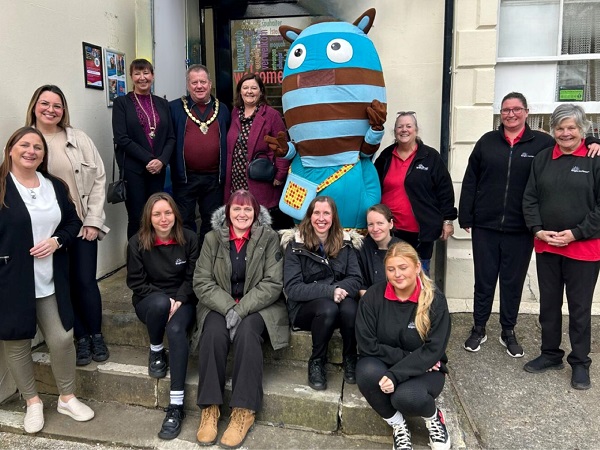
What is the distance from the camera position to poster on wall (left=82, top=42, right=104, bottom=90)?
14.1ft

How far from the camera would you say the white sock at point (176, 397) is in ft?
10.3

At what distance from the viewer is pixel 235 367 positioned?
305 centimetres

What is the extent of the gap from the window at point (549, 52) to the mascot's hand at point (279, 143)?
7.08 ft

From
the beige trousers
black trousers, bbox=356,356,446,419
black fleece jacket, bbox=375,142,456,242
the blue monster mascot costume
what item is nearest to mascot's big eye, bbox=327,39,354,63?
the blue monster mascot costume

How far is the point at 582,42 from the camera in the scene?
4.66 metres

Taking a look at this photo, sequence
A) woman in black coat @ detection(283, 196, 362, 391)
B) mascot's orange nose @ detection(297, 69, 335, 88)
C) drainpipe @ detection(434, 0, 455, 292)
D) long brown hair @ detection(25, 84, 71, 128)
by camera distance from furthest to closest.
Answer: drainpipe @ detection(434, 0, 455, 292) → mascot's orange nose @ detection(297, 69, 335, 88) → long brown hair @ detection(25, 84, 71, 128) → woman in black coat @ detection(283, 196, 362, 391)

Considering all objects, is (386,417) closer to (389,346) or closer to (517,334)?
(389,346)

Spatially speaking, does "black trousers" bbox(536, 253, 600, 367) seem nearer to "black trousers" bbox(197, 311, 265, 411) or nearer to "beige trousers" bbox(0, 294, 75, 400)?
"black trousers" bbox(197, 311, 265, 411)

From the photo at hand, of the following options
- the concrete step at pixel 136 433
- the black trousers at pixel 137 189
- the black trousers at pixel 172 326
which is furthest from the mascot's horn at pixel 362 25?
the concrete step at pixel 136 433

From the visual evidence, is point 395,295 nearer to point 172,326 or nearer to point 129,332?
point 172,326

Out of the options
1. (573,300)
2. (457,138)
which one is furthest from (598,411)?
(457,138)

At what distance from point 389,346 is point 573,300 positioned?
1429 mm

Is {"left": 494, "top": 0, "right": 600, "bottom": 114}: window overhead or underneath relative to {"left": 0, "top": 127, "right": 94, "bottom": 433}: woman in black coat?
overhead

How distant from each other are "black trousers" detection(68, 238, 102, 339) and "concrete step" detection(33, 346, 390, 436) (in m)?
→ 0.29
